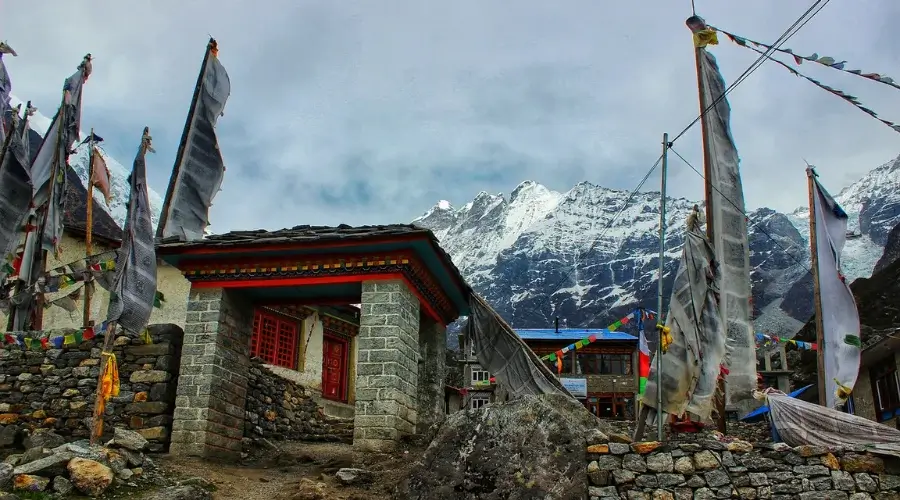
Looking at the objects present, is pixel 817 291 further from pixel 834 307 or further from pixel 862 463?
pixel 862 463

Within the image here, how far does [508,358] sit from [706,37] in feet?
22.5

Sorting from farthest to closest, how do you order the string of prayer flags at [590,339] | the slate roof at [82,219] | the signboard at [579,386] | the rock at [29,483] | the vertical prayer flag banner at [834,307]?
the signboard at [579,386] < the slate roof at [82,219] < the string of prayer flags at [590,339] < the vertical prayer flag banner at [834,307] < the rock at [29,483]

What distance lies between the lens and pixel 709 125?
13133 mm

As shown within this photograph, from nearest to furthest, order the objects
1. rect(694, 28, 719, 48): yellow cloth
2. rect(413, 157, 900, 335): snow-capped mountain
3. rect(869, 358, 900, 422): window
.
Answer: rect(694, 28, 719, 48): yellow cloth
rect(869, 358, 900, 422): window
rect(413, 157, 900, 335): snow-capped mountain

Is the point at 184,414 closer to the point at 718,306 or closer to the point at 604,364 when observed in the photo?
the point at 718,306

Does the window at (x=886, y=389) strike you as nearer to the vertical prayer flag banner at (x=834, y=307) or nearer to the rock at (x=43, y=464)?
the vertical prayer flag banner at (x=834, y=307)

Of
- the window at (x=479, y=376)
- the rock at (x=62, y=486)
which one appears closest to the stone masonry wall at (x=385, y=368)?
the rock at (x=62, y=486)

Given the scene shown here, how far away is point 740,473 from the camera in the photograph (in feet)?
27.1

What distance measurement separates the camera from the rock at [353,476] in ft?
32.4

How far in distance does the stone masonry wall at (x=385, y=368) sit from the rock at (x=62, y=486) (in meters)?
3.92

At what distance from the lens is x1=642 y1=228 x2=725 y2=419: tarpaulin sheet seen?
31.2ft

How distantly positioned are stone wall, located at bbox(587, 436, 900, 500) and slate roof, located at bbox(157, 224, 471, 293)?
4.56 meters

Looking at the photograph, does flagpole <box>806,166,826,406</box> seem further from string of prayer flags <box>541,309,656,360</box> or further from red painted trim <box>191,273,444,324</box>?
red painted trim <box>191,273,444,324</box>

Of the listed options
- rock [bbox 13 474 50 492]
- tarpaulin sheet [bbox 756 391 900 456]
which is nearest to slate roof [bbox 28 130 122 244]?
rock [bbox 13 474 50 492]
